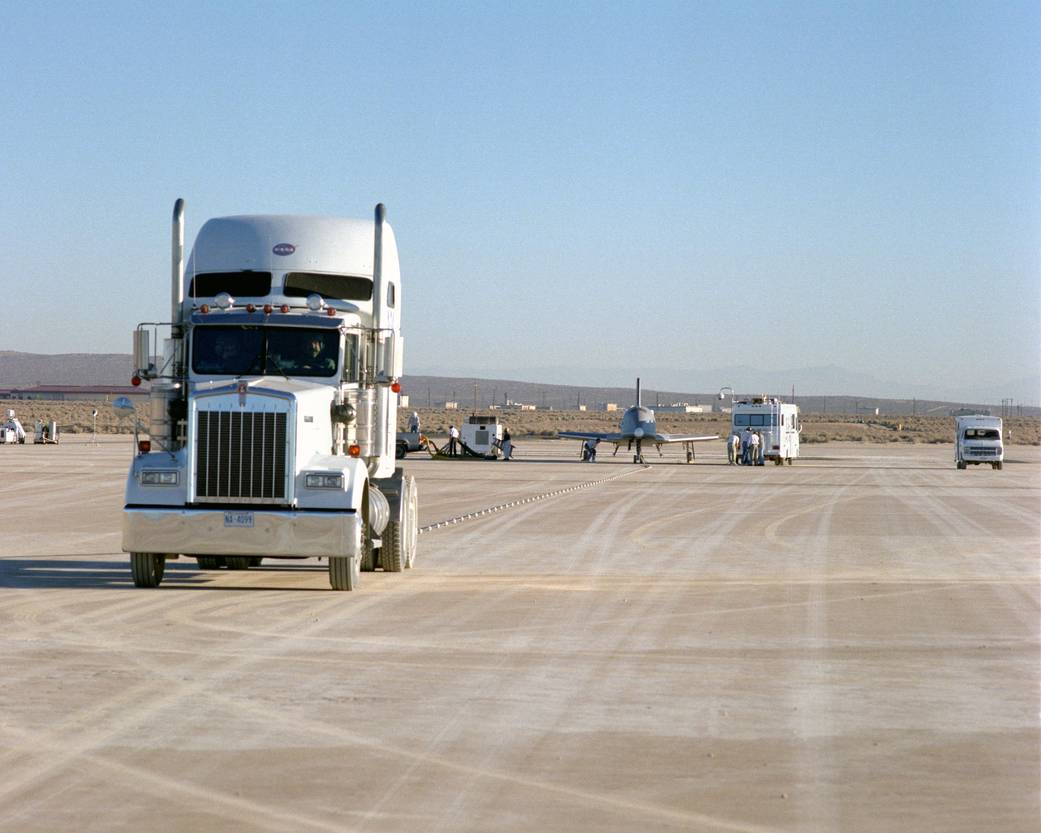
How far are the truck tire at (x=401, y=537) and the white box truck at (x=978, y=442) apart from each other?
180 ft

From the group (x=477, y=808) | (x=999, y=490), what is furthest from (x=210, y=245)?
(x=999, y=490)

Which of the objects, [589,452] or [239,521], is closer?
[239,521]

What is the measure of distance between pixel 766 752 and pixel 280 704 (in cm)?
334

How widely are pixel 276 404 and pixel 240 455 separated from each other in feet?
2.19

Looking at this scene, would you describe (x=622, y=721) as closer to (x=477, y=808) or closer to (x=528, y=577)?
(x=477, y=808)

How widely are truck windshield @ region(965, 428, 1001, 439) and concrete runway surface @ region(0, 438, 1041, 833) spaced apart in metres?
48.9

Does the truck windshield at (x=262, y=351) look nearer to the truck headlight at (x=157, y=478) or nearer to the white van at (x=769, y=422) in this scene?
the truck headlight at (x=157, y=478)

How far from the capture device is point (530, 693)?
434 inches

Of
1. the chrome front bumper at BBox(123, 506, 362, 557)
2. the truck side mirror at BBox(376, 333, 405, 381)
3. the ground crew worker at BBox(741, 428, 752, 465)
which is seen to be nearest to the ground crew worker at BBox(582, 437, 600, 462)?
the ground crew worker at BBox(741, 428, 752, 465)

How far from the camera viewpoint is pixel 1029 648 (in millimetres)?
13469

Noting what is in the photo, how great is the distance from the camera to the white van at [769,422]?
7212 cm

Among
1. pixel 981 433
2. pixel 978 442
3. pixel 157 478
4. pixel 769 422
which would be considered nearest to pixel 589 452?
pixel 769 422

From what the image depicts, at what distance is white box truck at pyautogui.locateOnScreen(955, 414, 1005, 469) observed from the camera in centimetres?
7031

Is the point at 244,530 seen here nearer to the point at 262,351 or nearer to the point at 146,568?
the point at 146,568
